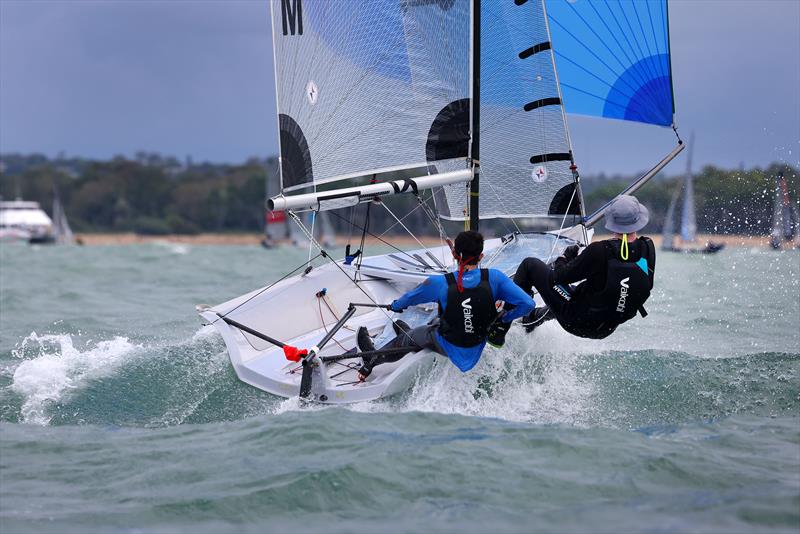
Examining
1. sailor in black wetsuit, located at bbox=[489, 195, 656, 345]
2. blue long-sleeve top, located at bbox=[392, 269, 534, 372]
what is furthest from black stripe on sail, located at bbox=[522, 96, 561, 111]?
blue long-sleeve top, located at bbox=[392, 269, 534, 372]

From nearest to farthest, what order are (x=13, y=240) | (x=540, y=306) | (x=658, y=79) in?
(x=540, y=306) → (x=658, y=79) → (x=13, y=240)

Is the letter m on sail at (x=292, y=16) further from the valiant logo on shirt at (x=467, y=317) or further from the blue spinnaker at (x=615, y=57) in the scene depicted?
the valiant logo on shirt at (x=467, y=317)

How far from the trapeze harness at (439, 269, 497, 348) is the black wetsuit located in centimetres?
53

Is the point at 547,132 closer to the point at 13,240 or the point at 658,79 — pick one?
the point at 658,79

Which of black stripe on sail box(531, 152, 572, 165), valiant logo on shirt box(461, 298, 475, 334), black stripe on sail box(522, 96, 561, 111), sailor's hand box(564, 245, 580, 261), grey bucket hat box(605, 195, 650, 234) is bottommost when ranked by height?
valiant logo on shirt box(461, 298, 475, 334)

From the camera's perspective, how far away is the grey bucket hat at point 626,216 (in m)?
5.38

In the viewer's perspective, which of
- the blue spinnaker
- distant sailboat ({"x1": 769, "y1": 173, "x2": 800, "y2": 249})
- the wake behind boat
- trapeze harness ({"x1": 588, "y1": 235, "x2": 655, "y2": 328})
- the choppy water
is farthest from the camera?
distant sailboat ({"x1": 769, "y1": 173, "x2": 800, "y2": 249})

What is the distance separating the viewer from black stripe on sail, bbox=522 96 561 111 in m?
7.01

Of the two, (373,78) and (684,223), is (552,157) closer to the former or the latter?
(373,78)

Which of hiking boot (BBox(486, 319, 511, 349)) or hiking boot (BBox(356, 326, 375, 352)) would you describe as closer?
hiking boot (BBox(486, 319, 511, 349))

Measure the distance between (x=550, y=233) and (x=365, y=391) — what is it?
2.50 meters

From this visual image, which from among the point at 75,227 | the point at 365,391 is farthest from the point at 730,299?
the point at 75,227

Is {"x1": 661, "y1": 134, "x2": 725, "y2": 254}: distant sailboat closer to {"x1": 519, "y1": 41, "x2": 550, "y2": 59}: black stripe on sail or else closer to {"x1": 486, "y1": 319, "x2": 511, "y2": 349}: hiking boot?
{"x1": 519, "y1": 41, "x2": 550, "y2": 59}: black stripe on sail

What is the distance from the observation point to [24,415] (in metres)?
5.38
